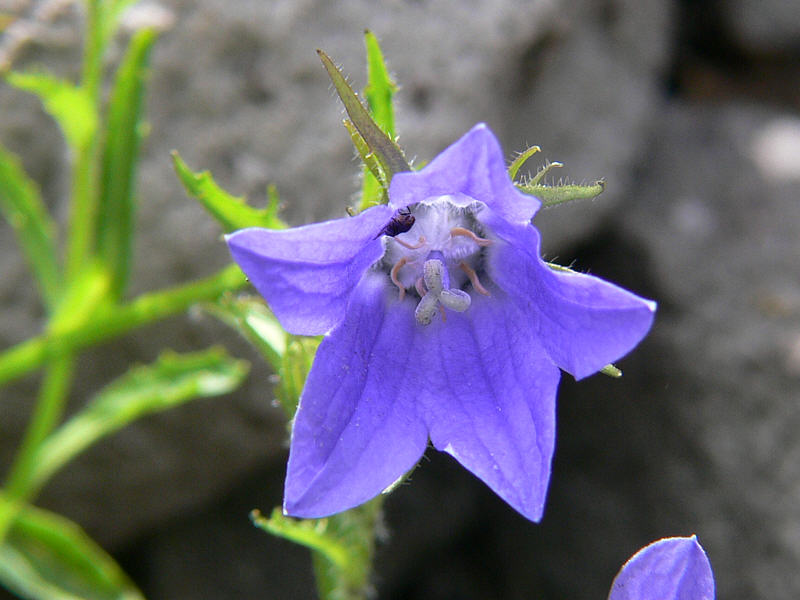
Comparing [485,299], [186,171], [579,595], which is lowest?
[579,595]

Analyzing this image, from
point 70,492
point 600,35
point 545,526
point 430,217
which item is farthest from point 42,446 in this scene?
point 600,35

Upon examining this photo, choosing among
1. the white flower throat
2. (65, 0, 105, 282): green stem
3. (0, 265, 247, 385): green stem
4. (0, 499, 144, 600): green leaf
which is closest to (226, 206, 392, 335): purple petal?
the white flower throat

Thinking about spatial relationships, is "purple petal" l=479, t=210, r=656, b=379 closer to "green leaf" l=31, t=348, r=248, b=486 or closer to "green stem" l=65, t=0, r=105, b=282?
"green leaf" l=31, t=348, r=248, b=486

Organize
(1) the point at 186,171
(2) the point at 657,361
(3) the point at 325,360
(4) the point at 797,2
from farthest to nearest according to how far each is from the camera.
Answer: (4) the point at 797,2 < (2) the point at 657,361 < (1) the point at 186,171 < (3) the point at 325,360

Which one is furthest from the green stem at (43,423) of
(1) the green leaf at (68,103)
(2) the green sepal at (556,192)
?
(2) the green sepal at (556,192)

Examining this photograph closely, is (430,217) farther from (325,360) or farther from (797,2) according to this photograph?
(797,2)

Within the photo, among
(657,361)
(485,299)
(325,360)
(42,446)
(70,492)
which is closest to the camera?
(325,360)
